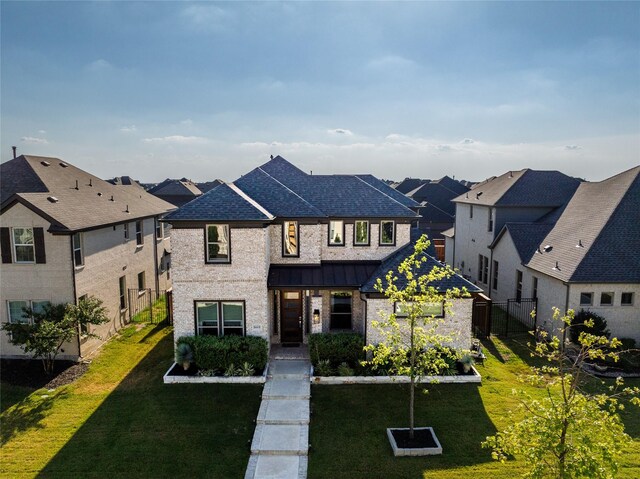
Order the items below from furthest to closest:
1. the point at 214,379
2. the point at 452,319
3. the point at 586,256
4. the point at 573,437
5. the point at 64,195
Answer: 1. the point at 64,195
2. the point at 586,256
3. the point at 452,319
4. the point at 214,379
5. the point at 573,437

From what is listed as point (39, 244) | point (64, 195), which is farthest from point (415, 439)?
point (64, 195)

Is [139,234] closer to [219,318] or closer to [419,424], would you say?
[219,318]

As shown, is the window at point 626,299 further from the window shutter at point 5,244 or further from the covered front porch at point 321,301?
the window shutter at point 5,244

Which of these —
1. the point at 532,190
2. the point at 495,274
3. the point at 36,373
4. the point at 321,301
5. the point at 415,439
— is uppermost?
the point at 532,190

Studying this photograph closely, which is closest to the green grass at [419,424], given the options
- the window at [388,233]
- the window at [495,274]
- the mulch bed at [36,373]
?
the window at [388,233]

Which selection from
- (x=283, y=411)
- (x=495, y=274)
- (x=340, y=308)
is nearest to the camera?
(x=283, y=411)

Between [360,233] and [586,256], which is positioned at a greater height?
[360,233]

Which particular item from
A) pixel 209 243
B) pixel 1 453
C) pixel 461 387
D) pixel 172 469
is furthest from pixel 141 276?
pixel 461 387
